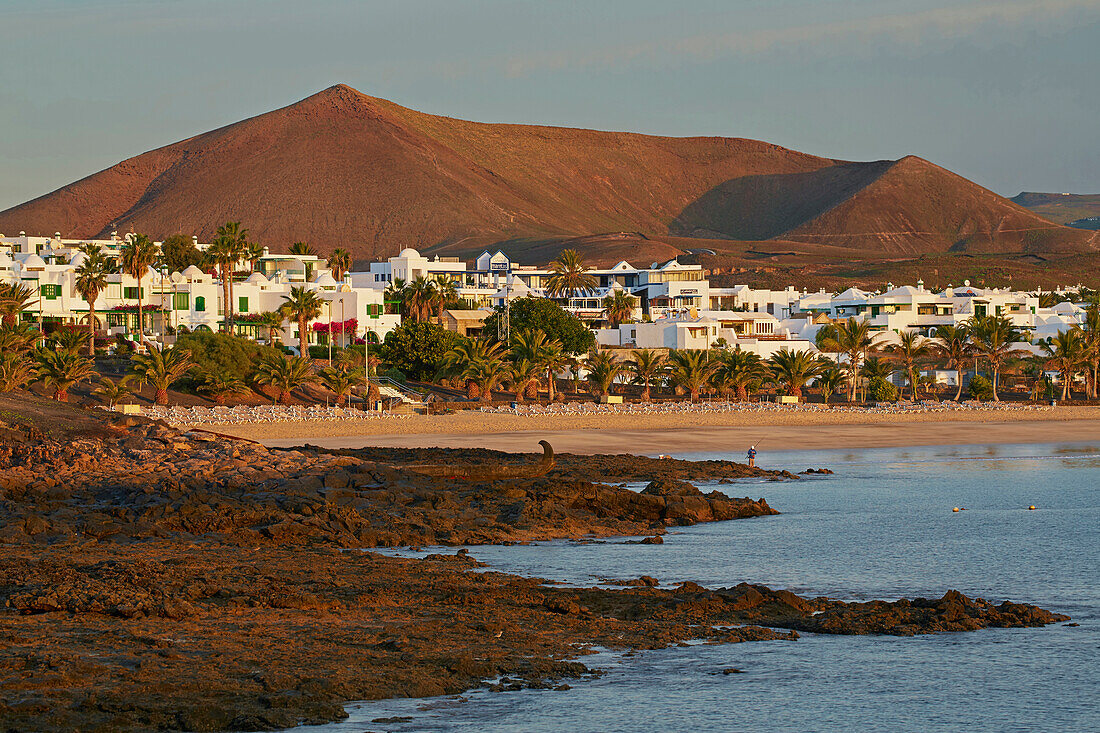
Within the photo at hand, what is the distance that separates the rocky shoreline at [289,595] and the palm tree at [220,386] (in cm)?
3354

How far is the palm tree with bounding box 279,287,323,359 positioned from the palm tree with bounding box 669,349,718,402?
25.0 metres

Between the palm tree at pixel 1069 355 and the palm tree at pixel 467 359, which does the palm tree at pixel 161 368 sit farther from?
the palm tree at pixel 1069 355

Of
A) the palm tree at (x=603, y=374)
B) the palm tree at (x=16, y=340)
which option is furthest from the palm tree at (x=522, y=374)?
the palm tree at (x=16, y=340)

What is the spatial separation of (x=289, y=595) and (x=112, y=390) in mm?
46088

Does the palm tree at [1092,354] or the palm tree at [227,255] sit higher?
the palm tree at [227,255]

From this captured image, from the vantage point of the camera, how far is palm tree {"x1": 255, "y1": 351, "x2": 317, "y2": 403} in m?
65.6

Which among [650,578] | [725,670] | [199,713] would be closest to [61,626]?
[199,713]

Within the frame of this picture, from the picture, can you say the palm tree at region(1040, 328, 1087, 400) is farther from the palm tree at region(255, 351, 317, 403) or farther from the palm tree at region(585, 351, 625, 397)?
the palm tree at region(255, 351, 317, 403)

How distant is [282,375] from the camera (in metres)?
65.3

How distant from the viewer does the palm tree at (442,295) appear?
101625 mm

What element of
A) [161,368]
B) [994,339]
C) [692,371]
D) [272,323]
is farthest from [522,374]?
[994,339]

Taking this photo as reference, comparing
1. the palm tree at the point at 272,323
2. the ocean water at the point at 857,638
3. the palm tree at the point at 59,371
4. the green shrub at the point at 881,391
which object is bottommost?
the ocean water at the point at 857,638

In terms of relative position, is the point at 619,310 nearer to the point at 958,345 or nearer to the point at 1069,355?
the point at 958,345

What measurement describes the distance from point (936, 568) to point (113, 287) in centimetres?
8123
